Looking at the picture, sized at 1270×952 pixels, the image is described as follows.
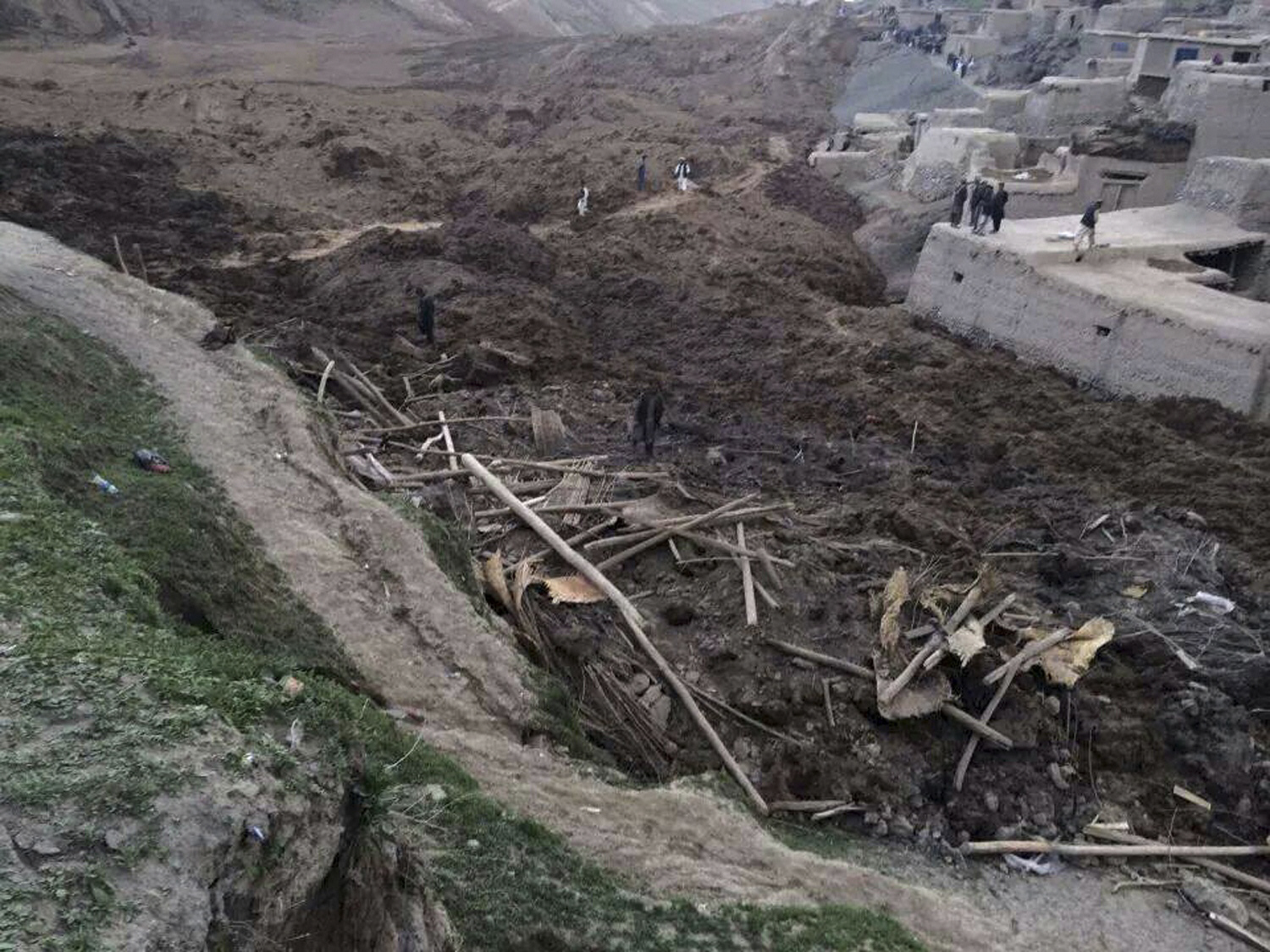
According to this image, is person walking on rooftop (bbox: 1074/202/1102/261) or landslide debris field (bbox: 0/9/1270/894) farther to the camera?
person walking on rooftop (bbox: 1074/202/1102/261)

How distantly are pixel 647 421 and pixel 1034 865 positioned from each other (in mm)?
7126

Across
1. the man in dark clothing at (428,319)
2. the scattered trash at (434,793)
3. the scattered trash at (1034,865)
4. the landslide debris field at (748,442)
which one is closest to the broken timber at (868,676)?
the landslide debris field at (748,442)

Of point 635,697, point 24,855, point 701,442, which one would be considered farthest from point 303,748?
point 701,442

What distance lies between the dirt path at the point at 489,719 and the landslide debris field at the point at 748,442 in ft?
2.15

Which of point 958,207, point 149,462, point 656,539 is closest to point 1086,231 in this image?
point 958,207

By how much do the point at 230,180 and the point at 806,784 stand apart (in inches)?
896

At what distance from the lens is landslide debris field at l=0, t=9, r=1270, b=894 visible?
9523 mm

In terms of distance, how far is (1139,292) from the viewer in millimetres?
16328

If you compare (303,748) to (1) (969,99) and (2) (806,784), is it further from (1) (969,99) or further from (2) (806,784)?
(1) (969,99)

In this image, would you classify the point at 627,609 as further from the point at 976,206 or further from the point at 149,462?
the point at 976,206

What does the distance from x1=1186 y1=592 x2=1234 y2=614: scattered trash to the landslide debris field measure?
101 mm

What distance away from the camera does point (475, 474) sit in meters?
12.0

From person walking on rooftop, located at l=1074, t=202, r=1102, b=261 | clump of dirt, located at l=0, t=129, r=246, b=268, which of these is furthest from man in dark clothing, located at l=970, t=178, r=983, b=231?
clump of dirt, located at l=0, t=129, r=246, b=268

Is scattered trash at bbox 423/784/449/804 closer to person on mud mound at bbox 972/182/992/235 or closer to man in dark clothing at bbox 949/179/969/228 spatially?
person on mud mound at bbox 972/182/992/235
